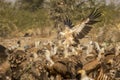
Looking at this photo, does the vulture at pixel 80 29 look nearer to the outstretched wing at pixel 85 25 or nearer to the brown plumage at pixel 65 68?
the outstretched wing at pixel 85 25

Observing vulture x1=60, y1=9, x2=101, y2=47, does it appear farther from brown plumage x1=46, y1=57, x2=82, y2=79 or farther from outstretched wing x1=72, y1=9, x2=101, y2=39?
brown plumage x1=46, y1=57, x2=82, y2=79

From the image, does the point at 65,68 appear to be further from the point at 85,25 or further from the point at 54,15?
the point at 54,15

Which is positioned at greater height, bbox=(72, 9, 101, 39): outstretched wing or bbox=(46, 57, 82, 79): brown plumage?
bbox=(46, 57, 82, 79): brown plumage

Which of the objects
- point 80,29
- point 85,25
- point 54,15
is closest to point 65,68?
point 80,29

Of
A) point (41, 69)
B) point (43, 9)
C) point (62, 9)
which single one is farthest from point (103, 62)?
point (43, 9)

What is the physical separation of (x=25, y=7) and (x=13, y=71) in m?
30.7

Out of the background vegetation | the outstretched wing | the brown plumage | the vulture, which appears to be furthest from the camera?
the background vegetation

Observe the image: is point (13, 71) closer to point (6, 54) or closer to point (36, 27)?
point (6, 54)

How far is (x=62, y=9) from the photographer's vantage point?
2833 cm

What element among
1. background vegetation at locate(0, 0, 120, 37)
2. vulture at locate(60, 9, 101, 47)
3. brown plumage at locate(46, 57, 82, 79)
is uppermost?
brown plumage at locate(46, 57, 82, 79)

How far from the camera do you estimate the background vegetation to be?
28.3 metres

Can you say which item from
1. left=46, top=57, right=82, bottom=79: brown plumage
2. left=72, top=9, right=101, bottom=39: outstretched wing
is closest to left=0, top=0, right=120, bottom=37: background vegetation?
left=72, top=9, right=101, bottom=39: outstretched wing

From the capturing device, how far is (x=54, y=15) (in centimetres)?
2908

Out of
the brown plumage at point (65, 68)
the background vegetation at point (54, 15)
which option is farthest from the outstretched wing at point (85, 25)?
Answer: the background vegetation at point (54, 15)
